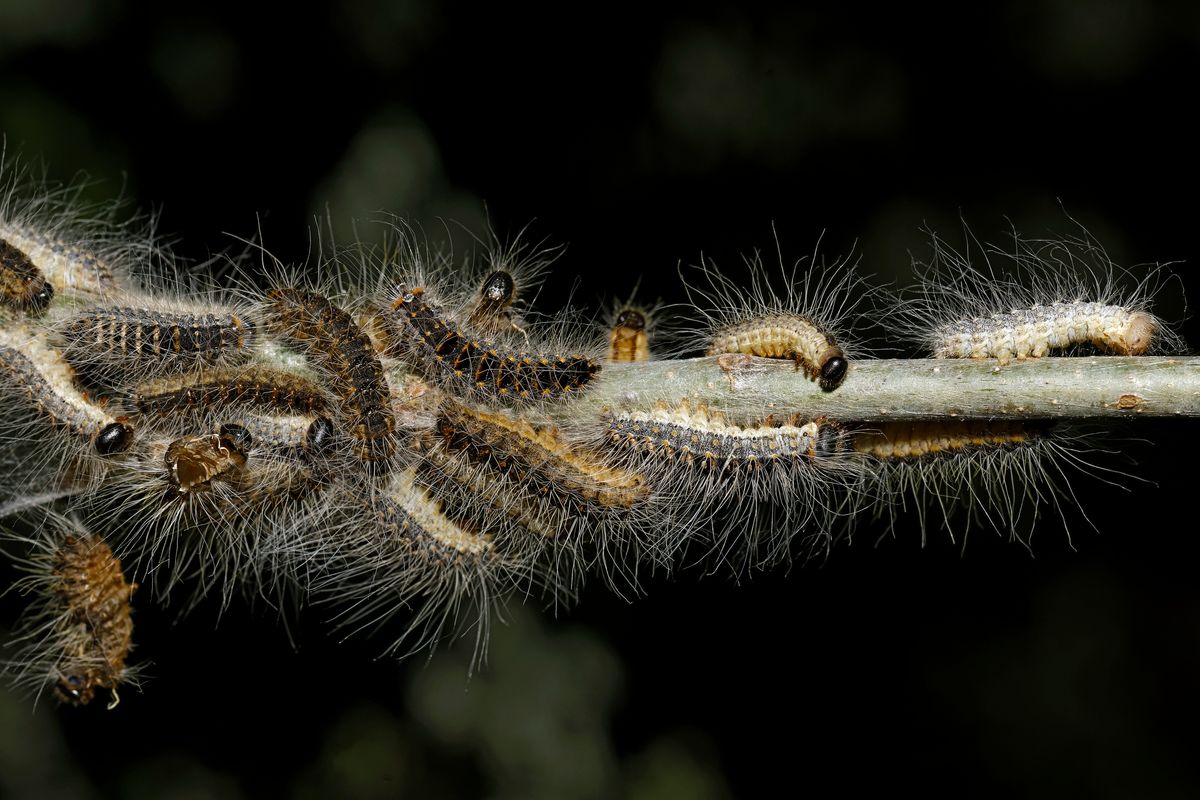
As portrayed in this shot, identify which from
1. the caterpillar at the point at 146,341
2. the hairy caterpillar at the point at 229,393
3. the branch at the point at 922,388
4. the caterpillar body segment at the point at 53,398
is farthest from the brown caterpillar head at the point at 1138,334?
the caterpillar body segment at the point at 53,398

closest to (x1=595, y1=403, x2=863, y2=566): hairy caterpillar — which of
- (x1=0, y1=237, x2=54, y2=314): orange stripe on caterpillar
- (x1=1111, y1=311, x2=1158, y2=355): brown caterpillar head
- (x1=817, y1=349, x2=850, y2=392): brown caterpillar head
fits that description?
(x1=817, y1=349, x2=850, y2=392): brown caterpillar head

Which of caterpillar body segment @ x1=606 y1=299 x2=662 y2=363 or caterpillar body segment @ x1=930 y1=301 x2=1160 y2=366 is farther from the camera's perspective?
caterpillar body segment @ x1=606 y1=299 x2=662 y2=363

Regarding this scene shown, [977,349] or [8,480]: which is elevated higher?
[977,349]

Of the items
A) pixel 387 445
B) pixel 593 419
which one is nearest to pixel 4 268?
pixel 387 445

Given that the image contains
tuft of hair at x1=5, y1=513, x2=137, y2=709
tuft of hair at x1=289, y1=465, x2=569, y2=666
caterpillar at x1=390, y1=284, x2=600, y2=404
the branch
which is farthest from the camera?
tuft of hair at x1=5, y1=513, x2=137, y2=709

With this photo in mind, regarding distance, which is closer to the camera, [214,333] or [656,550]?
[214,333]

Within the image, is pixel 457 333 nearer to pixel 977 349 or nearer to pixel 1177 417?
pixel 977 349

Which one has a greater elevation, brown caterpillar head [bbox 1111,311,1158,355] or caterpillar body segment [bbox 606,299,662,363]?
brown caterpillar head [bbox 1111,311,1158,355]

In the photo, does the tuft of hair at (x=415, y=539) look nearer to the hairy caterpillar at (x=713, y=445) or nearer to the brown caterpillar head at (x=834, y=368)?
the hairy caterpillar at (x=713, y=445)

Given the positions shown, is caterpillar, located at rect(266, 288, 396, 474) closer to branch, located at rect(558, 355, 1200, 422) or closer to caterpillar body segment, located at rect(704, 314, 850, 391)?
branch, located at rect(558, 355, 1200, 422)

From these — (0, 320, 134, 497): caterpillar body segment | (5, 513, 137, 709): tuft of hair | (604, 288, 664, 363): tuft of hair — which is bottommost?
(5, 513, 137, 709): tuft of hair

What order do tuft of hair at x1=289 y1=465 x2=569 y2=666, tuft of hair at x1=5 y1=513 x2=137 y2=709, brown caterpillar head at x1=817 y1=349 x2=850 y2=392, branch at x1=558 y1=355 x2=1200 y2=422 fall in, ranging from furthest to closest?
tuft of hair at x1=5 y1=513 x2=137 y2=709, tuft of hair at x1=289 y1=465 x2=569 y2=666, brown caterpillar head at x1=817 y1=349 x2=850 y2=392, branch at x1=558 y1=355 x2=1200 y2=422
